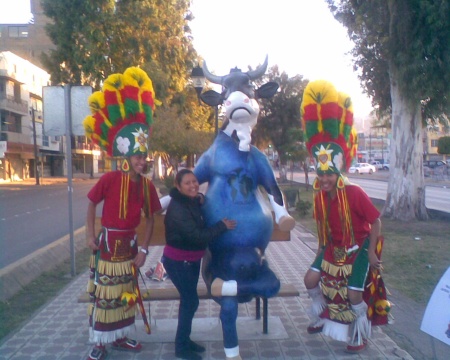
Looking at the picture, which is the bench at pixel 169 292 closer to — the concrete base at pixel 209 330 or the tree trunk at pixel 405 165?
the concrete base at pixel 209 330

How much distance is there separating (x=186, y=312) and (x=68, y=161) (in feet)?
12.3

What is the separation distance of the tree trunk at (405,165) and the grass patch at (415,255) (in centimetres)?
42

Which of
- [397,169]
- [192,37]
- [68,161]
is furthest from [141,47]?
[68,161]

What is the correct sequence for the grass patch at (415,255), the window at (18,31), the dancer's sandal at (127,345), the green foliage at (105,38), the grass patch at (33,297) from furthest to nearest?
the window at (18,31) < the green foliage at (105,38) < the grass patch at (415,255) < the grass patch at (33,297) < the dancer's sandal at (127,345)

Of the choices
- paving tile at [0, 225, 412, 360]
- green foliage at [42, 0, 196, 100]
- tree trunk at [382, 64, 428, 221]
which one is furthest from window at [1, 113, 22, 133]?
paving tile at [0, 225, 412, 360]

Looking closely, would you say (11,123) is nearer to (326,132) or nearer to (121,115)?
(121,115)

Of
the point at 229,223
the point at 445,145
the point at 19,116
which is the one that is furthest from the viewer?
the point at 445,145

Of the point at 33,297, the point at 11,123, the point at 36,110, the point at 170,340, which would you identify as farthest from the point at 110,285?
the point at 36,110

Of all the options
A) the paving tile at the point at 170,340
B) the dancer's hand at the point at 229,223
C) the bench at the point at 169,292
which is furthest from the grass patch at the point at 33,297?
the dancer's hand at the point at 229,223

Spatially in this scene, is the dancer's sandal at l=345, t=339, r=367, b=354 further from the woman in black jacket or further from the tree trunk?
Answer: the tree trunk

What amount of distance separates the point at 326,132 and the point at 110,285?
229 centimetres

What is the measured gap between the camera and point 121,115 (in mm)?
4320

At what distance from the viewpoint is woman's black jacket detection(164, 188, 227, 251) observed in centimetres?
390

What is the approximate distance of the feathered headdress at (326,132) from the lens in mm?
4215
